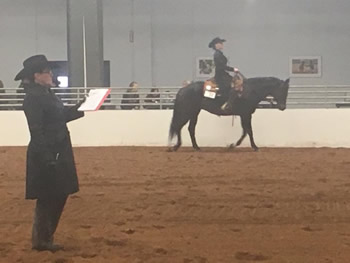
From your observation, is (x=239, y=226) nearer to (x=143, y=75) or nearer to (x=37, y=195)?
(x=37, y=195)

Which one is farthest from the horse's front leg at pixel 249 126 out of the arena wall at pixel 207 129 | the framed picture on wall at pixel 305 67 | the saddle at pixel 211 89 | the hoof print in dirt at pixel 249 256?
the hoof print in dirt at pixel 249 256

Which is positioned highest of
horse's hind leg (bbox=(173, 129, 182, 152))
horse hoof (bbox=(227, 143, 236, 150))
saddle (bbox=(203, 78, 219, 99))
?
saddle (bbox=(203, 78, 219, 99))

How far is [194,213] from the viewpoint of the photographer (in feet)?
24.2

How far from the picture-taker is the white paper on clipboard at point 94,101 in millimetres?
5500

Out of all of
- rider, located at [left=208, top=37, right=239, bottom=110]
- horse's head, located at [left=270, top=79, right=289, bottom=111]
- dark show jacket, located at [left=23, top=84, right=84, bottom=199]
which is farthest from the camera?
horse's head, located at [left=270, top=79, right=289, bottom=111]

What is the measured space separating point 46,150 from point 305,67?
2026 cm

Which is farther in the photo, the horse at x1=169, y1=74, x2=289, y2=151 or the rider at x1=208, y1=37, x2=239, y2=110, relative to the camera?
the horse at x1=169, y1=74, x2=289, y2=151

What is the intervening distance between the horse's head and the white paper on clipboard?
10206 millimetres

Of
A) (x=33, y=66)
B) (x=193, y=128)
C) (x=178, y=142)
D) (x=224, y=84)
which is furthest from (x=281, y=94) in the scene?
(x=33, y=66)

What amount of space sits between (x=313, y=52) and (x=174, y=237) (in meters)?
19.5

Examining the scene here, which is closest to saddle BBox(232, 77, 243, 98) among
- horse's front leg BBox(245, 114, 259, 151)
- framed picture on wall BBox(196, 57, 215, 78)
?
horse's front leg BBox(245, 114, 259, 151)

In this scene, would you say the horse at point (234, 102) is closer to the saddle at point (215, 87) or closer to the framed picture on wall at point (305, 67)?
the saddle at point (215, 87)

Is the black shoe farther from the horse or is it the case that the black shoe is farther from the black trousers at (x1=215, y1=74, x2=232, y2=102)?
the black trousers at (x1=215, y1=74, x2=232, y2=102)

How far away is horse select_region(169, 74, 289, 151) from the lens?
15469 millimetres
